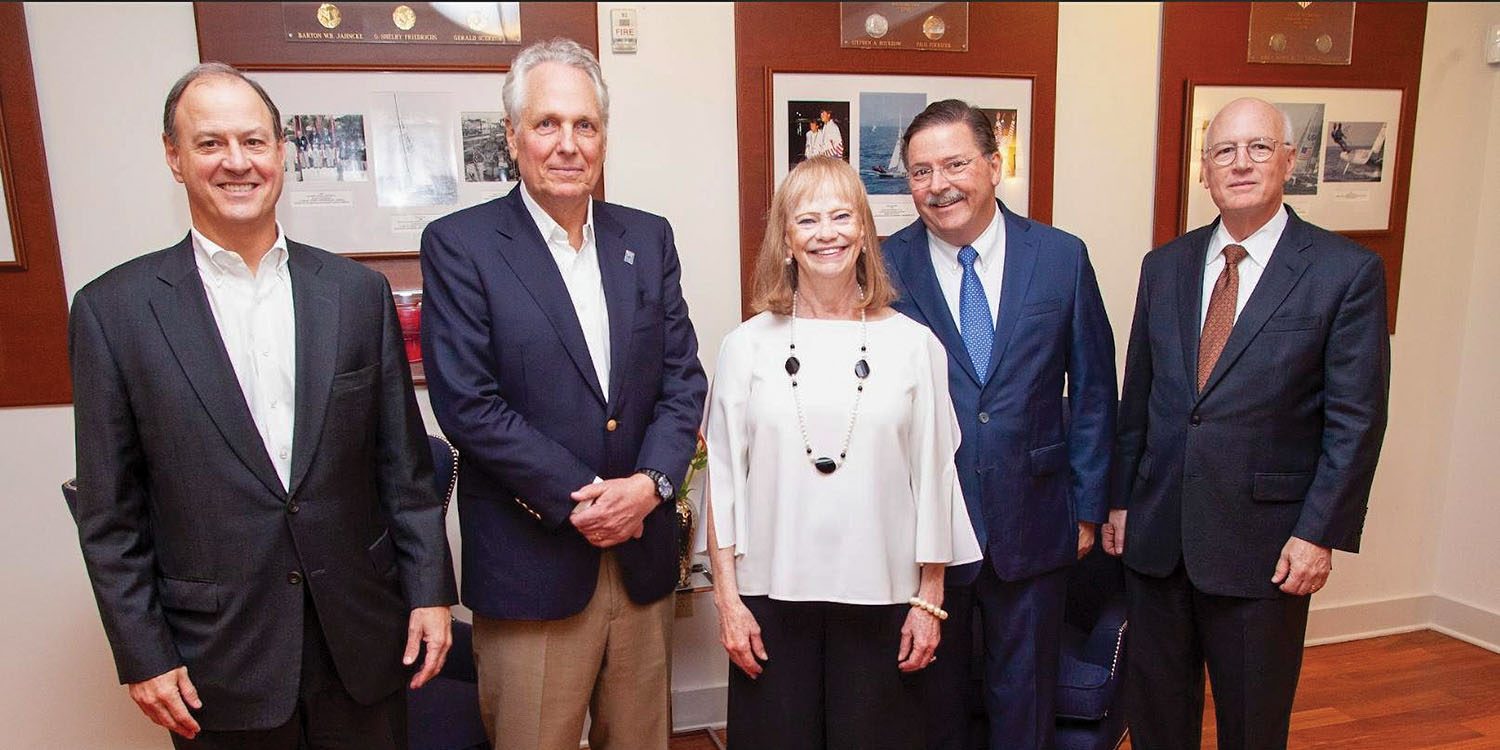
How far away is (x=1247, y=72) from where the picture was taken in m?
3.21

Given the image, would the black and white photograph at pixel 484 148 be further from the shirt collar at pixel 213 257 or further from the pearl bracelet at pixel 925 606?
the pearl bracelet at pixel 925 606

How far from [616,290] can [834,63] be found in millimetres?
1413

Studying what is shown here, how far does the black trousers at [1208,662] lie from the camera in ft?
6.67

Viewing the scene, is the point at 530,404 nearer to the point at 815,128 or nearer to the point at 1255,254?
the point at 815,128

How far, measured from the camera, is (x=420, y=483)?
5.67 feet

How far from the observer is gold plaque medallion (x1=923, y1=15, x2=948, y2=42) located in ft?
9.59

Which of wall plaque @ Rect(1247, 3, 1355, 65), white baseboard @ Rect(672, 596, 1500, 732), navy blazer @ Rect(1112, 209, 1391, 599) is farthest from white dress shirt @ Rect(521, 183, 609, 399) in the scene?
white baseboard @ Rect(672, 596, 1500, 732)

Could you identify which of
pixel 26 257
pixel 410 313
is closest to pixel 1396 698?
pixel 410 313

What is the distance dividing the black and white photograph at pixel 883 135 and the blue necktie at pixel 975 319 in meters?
0.87

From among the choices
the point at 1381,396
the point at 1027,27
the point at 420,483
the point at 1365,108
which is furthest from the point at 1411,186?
the point at 420,483

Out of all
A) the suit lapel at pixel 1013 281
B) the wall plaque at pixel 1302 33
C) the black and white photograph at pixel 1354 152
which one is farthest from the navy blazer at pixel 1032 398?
the black and white photograph at pixel 1354 152

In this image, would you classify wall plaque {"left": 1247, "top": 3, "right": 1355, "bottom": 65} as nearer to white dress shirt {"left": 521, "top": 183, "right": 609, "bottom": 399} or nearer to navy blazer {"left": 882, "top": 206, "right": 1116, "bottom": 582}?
navy blazer {"left": 882, "top": 206, "right": 1116, "bottom": 582}

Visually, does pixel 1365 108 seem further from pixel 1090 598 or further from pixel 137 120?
pixel 137 120

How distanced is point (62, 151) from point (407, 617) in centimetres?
180
